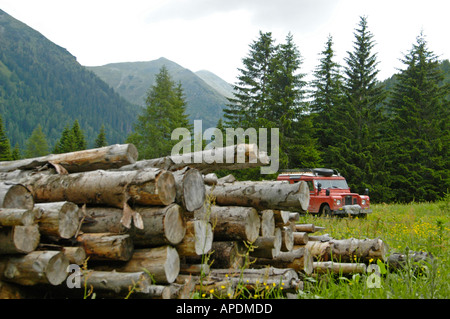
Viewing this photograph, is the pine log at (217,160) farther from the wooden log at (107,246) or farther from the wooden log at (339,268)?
the wooden log at (339,268)

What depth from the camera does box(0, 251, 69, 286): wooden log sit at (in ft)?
11.6

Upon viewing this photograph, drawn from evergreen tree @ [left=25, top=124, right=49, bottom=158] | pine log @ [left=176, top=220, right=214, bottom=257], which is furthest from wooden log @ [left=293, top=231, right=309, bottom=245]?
evergreen tree @ [left=25, top=124, right=49, bottom=158]

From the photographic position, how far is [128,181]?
160 inches

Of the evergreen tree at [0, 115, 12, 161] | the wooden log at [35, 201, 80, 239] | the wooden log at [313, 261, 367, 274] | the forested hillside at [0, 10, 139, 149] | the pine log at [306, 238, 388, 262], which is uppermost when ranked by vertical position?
the forested hillside at [0, 10, 139, 149]

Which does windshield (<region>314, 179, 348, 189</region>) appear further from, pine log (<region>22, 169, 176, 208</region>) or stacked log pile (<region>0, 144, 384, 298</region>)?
pine log (<region>22, 169, 176, 208</region>)

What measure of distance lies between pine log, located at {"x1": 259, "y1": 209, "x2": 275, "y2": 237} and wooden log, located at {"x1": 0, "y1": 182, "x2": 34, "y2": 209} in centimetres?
282

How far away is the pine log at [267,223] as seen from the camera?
5116mm

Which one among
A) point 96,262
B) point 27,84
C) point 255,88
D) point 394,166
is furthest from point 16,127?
point 96,262

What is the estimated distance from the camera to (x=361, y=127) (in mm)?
31781

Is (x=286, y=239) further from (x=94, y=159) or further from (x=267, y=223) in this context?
(x=94, y=159)

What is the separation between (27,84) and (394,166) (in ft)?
572

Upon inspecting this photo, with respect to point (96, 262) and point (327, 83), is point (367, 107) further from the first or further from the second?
point (96, 262)

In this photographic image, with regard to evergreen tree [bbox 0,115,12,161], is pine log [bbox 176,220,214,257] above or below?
below

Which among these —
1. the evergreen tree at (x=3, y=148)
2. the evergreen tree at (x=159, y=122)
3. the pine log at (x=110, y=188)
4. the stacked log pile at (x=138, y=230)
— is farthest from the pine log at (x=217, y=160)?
the evergreen tree at (x=3, y=148)
